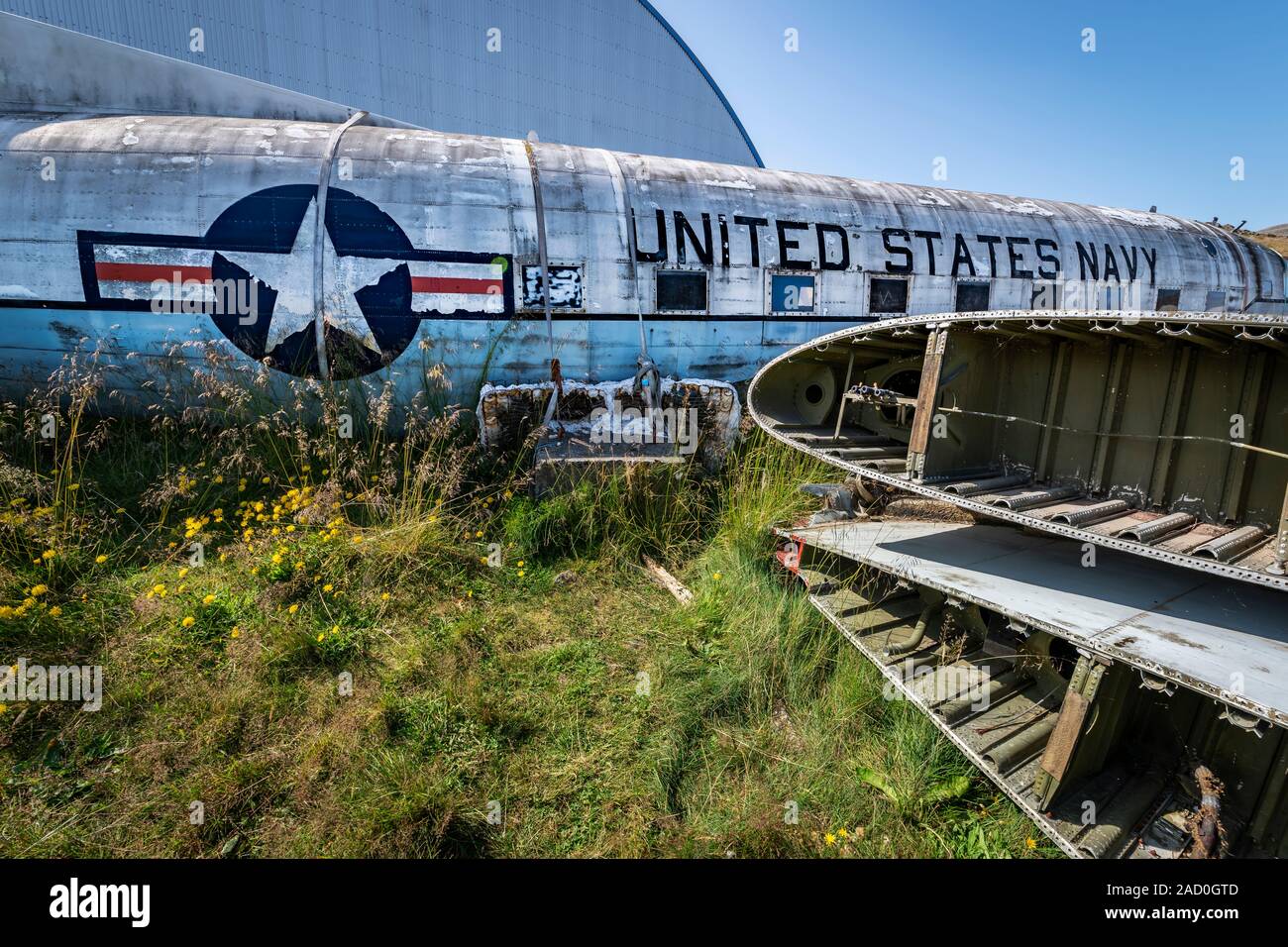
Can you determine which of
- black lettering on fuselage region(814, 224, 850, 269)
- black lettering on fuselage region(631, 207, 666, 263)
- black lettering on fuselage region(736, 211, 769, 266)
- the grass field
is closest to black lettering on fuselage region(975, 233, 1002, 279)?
black lettering on fuselage region(814, 224, 850, 269)

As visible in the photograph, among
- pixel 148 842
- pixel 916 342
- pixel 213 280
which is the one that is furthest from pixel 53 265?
pixel 916 342

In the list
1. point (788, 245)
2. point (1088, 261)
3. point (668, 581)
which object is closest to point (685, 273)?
point (788, 245)

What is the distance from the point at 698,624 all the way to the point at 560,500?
210cm

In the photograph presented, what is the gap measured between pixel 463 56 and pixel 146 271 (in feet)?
61.4

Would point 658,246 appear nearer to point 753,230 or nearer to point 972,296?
point 753,230

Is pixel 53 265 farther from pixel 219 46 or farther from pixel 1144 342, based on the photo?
pixel 219 46

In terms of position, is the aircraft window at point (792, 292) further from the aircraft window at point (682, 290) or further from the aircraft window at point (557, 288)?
the aircraft window at point (557, 288)

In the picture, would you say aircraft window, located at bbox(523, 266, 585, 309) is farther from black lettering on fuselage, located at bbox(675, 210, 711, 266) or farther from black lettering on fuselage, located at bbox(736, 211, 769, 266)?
black lettering on fuselage, located at bbox(736, 211, 769, 266)

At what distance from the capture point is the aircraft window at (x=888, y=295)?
10.1 metres

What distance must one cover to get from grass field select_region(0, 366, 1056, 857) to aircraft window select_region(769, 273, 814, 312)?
13.7 ft

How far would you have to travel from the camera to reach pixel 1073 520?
145 inches

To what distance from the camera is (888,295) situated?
1018 cm

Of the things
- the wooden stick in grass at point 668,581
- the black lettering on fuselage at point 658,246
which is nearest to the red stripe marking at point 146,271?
the black lettering on fuselage at point 658,246

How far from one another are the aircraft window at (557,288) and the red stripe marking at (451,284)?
39 cm
